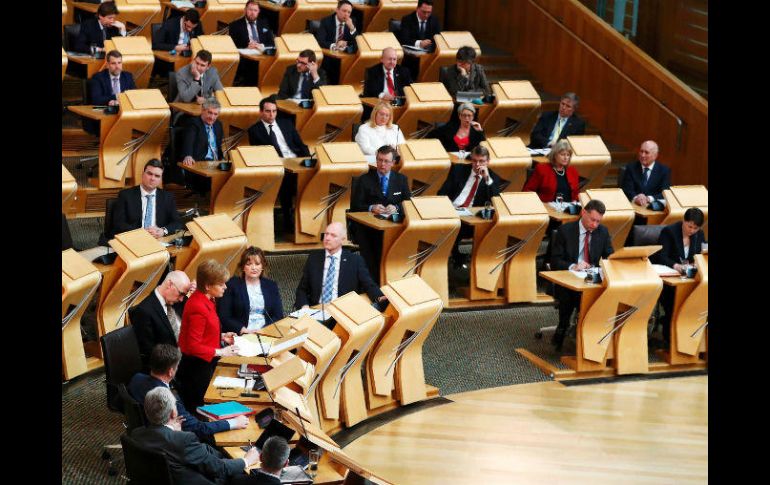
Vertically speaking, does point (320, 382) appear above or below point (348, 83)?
below

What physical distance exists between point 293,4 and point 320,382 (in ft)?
17.9

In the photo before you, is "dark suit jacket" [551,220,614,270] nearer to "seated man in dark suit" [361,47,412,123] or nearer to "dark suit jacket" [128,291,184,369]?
"seated man in dark suit" [361,47,412,123]

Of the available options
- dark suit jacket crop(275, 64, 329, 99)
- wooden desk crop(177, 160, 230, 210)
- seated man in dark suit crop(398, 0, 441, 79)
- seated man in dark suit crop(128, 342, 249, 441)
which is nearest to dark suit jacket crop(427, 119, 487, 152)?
dark suit jacket crop(275, 64, 329, 99)

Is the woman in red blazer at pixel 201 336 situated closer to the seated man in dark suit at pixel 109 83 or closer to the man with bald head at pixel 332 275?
the man with bald head at pixel 332 275

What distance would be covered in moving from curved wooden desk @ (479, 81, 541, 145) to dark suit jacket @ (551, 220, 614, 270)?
229cm

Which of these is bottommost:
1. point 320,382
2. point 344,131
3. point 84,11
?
point 320,382

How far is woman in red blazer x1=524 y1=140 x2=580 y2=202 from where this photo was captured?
8094 millimetres

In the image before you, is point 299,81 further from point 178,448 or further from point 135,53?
point 178,448

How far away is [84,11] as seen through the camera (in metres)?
9.94

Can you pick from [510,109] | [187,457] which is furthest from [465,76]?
[187,457]

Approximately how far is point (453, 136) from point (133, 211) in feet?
9.04

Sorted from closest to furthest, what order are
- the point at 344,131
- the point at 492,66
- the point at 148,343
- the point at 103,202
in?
the point at 148,343 → the point at 103,202 → the point at 344,131 → the point at 492,66
